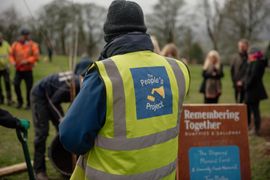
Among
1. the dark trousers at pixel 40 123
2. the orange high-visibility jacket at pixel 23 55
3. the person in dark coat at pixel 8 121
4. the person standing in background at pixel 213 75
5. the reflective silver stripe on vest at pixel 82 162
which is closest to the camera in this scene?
the reflective silver stripe on vest at pixel 82 162

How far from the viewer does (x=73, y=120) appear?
2283mm

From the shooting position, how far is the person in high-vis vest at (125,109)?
2268 millimetres

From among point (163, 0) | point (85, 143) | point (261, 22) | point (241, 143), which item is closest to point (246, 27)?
point (261, 22)

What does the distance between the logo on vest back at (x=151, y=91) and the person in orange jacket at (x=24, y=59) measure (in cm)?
810

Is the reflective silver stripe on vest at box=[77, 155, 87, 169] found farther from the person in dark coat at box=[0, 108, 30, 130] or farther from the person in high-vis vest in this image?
the person in dark coat at box=[0, 108, 30, 130]

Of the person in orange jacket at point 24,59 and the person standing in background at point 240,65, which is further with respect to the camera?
the person in orange jacket at point 24,59

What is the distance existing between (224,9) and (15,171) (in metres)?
41.8

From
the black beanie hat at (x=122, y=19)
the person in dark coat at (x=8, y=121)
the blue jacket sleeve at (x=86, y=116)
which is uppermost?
the black beanie hat at (x=122, y=19)

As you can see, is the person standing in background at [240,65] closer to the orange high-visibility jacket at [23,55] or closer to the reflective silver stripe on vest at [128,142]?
the orange high-visibility jacket at [23,55]

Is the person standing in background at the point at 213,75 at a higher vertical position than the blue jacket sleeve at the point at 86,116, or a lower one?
lower

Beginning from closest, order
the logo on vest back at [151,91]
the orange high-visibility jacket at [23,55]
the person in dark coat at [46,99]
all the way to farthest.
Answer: the logo on vest back at [151,91] < the person in dark coat at [46,99] < the orange high-visibility jacket at [23,55]

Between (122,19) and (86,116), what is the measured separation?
66 centimetres

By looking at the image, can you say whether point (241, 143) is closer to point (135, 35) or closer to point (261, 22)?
point (135, 35)

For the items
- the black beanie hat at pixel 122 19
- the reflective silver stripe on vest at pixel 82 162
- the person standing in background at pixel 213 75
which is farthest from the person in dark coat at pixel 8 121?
the person standing in background at pixel 213 75
